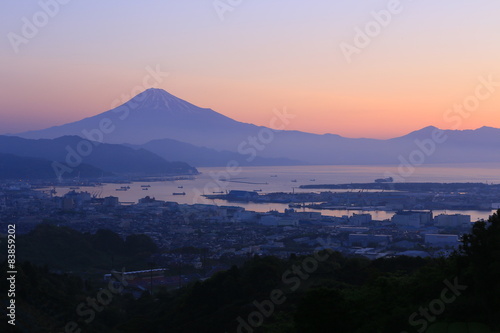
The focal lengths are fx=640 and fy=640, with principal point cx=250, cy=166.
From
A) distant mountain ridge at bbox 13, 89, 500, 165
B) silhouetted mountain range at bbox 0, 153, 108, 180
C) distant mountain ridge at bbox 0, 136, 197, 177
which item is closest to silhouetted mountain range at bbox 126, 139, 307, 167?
distant mountain ridge at bbox 13, 89, 500, 165

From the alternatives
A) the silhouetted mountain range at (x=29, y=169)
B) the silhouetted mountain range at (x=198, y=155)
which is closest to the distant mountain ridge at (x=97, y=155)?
the silhouetted mountain range at (x=29, y=169)

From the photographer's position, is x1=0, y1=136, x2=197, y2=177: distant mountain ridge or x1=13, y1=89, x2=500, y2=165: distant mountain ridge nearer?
x1=0, y1=136, x2=197, y2=177: distant mountain ridge

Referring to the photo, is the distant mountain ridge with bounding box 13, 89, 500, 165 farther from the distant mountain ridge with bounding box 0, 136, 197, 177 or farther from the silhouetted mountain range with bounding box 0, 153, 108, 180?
the silhouetted mountain range with bounding box 0, 153, 108, 180

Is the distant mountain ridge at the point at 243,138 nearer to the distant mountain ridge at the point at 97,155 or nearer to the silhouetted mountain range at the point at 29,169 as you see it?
the distant mountain ridge at the point at 97,155

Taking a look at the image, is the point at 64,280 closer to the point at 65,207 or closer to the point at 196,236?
the point at 196,236

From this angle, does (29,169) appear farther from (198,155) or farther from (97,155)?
(198,155)

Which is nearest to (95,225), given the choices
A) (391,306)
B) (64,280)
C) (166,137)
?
(64,280)

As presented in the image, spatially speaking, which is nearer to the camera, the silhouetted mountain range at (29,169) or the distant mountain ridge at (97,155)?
the silhouetted mountain range at (29,169)

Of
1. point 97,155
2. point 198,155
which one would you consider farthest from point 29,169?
point 198,155
